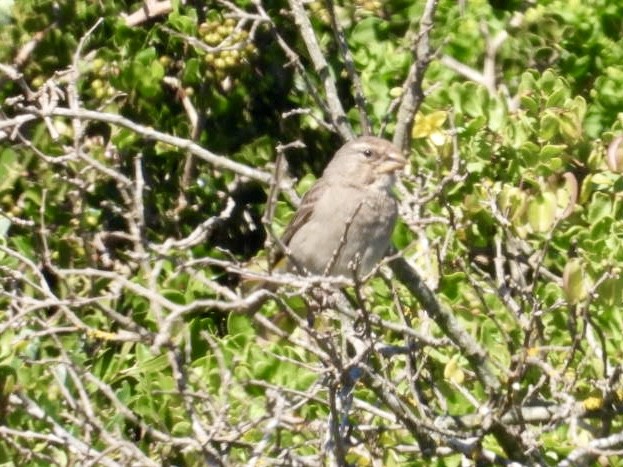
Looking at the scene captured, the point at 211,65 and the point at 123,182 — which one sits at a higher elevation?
the point at 123,182

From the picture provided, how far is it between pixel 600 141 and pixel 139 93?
74.6 inches

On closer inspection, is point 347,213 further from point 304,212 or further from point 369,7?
point 369,7

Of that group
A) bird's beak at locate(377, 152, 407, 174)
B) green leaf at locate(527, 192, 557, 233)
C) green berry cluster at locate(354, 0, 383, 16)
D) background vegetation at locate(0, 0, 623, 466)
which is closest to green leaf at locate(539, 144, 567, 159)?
background vegetation at locate(0, 0, 623, 466)

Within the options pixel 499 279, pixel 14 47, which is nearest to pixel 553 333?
pixel 499 279

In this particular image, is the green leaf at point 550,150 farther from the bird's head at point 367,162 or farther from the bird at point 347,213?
the bird at point 347,213

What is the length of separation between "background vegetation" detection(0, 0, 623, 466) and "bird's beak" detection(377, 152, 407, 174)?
78 mm

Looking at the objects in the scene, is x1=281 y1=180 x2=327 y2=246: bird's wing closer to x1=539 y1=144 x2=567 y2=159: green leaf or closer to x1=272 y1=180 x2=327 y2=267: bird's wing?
x1=272 y1=180 x2=327 y2=267: bird's wing

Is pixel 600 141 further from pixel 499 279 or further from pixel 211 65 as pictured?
pixel 211 65

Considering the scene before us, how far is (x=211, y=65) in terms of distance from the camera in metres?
6.20

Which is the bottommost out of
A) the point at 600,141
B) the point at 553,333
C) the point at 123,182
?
the point at 553,333

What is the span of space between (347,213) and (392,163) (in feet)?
2.27

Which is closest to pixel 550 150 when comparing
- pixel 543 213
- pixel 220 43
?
pixel 543 213

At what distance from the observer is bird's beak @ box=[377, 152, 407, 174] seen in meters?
5.17

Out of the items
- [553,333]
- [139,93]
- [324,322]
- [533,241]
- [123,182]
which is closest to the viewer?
[123,182]
